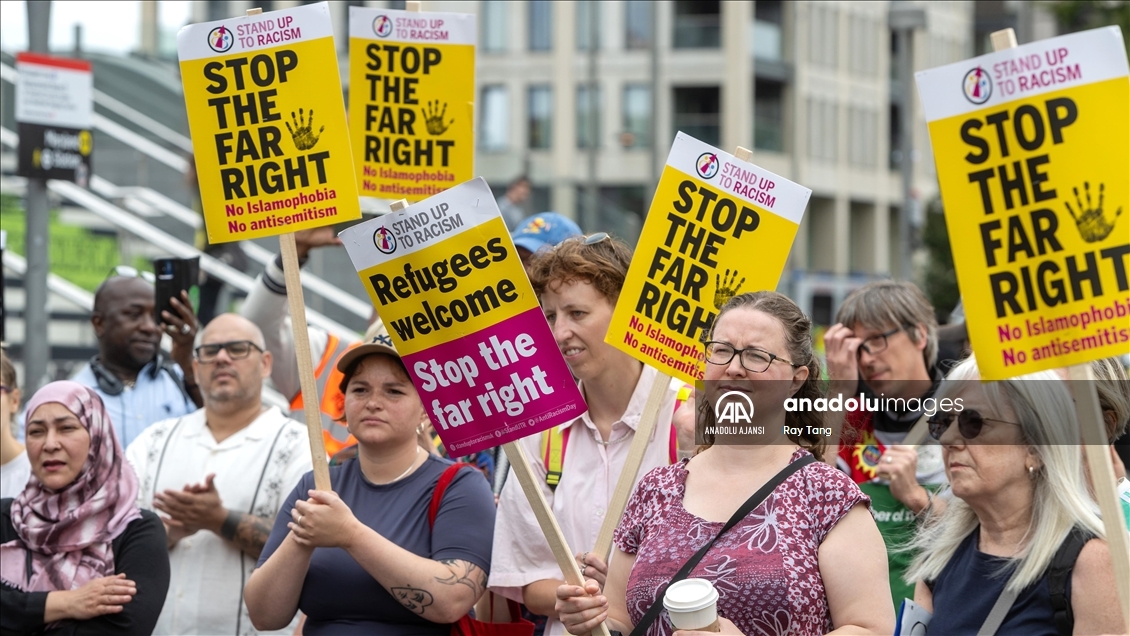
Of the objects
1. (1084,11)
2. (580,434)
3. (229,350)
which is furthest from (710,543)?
(1084,11)

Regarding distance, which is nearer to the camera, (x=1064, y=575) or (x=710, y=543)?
(x=1064, y=575)

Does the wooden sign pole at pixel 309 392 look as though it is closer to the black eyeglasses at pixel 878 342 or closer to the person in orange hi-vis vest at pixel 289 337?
the person in orange hi-vis vest at pixel 289 337

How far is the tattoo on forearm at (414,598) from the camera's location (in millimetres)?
4656

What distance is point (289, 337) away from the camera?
7.34 m

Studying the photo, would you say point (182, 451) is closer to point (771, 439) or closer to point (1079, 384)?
point (771, 439)

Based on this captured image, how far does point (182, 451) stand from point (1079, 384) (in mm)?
3576

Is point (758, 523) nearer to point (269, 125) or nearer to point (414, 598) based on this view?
point (414, 598)

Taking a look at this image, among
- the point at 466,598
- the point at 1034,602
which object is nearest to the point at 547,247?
the point at 466,598

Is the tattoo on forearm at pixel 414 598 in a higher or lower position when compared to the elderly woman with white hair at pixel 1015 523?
→ lower

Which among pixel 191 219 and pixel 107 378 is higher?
pixel 191 219

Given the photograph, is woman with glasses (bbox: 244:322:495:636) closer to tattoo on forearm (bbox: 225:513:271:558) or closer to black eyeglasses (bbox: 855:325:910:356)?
tattoo on forearm (bbox: 225:513:271:558)

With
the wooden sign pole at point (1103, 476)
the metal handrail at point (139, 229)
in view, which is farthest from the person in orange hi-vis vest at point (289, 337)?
the metal handrail at point (139, 229)

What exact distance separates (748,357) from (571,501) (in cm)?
95

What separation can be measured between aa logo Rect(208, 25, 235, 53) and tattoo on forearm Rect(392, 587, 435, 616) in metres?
1.81
